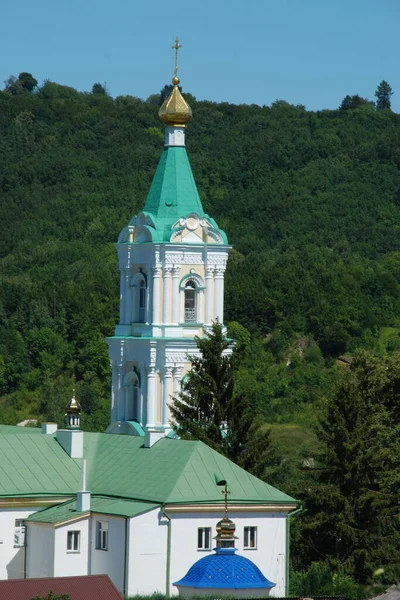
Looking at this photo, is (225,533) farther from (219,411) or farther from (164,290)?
(164,290)

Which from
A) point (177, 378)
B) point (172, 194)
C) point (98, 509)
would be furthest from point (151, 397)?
point (98, 509)

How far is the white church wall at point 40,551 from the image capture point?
3803cm

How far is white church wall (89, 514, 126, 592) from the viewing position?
37438 mm

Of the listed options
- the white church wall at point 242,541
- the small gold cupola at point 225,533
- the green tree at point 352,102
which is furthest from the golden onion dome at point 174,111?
the green tree at point 352,102

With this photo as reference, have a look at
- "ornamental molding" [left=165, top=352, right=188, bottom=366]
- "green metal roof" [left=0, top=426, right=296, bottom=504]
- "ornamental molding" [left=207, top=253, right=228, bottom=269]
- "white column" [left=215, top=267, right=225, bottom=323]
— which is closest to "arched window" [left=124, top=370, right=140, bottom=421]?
"ornamental molding" [left=165, top=352, right=188, bottom=366]

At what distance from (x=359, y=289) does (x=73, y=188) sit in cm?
2443

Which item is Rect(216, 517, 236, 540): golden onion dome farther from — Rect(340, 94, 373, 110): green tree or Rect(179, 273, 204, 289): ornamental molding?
Rect(340, 94, 373, 110): green tree

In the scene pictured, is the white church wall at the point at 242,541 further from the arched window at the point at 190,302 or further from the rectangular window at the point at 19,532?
the arched window at the point at 190,302

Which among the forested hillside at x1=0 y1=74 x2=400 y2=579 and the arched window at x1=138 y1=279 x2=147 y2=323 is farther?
the forested hillside at x1=0 y1=74 x2=400 y2=579

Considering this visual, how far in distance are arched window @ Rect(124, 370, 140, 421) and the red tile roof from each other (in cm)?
1261

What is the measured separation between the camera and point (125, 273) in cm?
4706

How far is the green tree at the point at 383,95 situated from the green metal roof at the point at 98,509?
3127 inches

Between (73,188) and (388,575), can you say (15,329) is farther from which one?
(388,575)

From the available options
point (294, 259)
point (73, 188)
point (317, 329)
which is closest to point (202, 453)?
point (317, 329)
